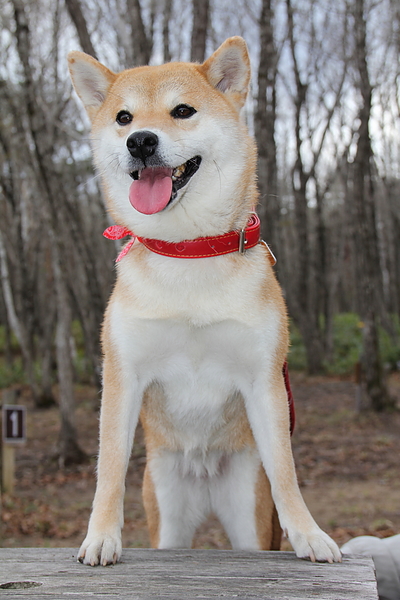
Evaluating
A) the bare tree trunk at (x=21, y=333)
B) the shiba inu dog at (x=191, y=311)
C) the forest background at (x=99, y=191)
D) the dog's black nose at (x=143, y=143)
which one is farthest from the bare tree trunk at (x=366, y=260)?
the dog's black nose at (x=143, y=143)

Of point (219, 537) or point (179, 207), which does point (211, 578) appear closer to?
point (179, 207)

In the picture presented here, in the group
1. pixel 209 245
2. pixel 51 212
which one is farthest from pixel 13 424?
pixel 209 245

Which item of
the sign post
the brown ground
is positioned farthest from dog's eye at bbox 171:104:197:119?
the sign post

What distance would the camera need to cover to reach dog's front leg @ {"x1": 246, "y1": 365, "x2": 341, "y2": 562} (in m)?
2.16

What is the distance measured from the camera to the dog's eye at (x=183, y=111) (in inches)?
94.7

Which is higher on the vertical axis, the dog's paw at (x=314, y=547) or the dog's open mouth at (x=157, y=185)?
the dog's open mouth at (x=157, y=185)

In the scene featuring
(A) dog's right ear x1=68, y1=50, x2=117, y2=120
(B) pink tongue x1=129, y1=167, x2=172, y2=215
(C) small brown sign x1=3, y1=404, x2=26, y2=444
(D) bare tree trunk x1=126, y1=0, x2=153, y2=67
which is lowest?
(C) small brown sign x1=3, y1=404, x2=26, y2=444

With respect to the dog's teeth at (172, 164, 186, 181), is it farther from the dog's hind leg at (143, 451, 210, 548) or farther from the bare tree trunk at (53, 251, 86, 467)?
the bare tree trunk at (53, 251, 86, 467)

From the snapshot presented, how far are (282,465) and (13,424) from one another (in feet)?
16.7

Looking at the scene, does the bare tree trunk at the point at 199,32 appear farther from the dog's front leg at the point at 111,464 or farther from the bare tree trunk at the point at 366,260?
the dog's front leg at the point at 111,464

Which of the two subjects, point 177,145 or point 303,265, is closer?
point 177,145

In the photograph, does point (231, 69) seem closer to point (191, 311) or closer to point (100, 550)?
point (191, 311)

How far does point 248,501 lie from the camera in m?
2.64

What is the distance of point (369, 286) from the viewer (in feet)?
33.2
